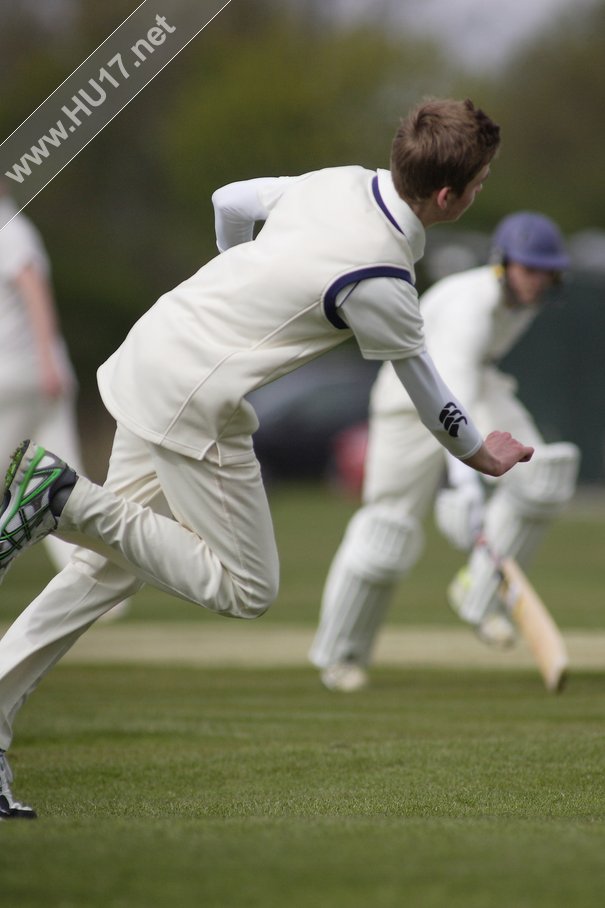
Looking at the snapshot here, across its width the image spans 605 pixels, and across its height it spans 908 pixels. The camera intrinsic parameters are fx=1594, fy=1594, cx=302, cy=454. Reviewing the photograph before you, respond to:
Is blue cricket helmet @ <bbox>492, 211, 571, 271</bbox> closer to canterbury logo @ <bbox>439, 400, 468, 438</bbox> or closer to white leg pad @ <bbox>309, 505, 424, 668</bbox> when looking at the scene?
white leg pad @ <bbox>309, 505, 424, 668</bbox>

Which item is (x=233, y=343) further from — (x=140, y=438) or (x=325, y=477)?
(x=325, y=477)

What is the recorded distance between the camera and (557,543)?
14.1m

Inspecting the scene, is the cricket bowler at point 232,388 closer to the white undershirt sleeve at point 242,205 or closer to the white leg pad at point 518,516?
the white undershirt sleeve at point 242,205

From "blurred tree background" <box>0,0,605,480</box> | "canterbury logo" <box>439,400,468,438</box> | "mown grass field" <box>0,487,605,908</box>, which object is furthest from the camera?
"blurred tree background" <box>0,0,605,480</box>

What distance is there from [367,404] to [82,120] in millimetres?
16728

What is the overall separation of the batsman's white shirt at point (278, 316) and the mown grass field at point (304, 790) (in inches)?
37.7

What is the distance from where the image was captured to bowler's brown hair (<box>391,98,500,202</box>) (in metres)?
3.93

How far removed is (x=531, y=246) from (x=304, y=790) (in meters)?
3.06

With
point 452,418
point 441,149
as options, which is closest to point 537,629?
point 452,418

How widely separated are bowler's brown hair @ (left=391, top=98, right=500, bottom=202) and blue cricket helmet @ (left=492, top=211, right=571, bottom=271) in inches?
104

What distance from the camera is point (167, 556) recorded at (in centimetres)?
405

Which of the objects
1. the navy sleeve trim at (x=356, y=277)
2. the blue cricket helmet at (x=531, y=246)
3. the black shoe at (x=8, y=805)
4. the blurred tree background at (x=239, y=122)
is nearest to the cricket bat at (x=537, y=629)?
the blue cricket helmet at (x=531, y=246)

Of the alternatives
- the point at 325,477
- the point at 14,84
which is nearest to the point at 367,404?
the point at 325,477

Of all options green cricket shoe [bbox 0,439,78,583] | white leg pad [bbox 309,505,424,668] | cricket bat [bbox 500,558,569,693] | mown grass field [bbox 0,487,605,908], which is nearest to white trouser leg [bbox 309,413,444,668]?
white leg pad [bbox 309,505,424,668]
